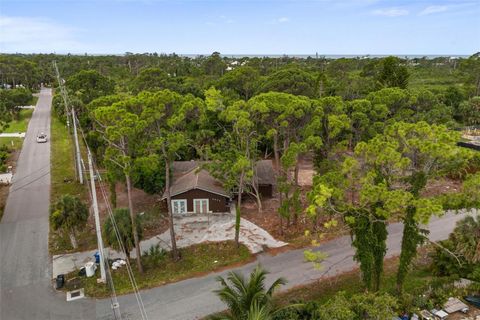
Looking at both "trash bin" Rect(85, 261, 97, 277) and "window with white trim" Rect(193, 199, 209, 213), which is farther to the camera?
"window with white trim" Rect(193, 199, 209, 213)

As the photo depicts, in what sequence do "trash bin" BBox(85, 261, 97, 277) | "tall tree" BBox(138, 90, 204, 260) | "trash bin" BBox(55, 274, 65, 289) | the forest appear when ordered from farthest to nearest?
"trash bin" BBox(85, 261, 97, 277)
"trash bin" BBox(55, 274, 65, 289)
"tall tree" BBox(138, 90, 204, 260)
the forest

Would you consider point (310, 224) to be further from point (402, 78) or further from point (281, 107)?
point (402, 78)

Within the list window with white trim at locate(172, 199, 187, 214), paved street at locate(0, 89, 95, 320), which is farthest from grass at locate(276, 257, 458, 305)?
window with white trim at locate(172, 199, 187, 214)

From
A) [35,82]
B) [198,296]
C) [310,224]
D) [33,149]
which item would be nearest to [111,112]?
[198,296]

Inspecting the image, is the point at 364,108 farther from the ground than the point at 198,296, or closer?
farther from the ground

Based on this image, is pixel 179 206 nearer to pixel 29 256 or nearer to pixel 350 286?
pixel 29 256

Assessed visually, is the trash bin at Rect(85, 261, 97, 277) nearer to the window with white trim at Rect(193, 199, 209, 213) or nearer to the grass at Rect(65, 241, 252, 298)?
the grass at Rect(65, 241, 252, 298)

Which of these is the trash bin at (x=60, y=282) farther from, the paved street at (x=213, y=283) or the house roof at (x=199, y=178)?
the house roof at (x=199, y=178)

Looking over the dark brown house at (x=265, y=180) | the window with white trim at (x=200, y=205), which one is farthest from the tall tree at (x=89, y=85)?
the dark brown house at (x=265, y=180)
